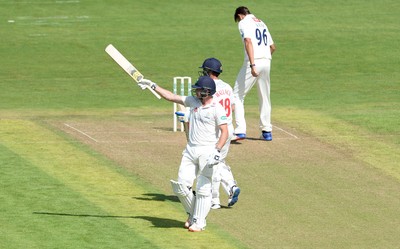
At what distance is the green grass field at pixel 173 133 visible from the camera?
16.0 m

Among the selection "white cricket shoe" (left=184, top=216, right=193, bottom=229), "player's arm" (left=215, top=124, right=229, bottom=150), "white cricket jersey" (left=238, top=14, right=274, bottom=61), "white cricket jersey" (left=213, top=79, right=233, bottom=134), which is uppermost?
"white cricket jersey" (left=238, top=14, right=274, bottom=61)

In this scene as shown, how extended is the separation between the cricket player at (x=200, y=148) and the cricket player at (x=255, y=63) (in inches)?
211

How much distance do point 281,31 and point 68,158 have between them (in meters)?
16.1

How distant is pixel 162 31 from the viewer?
34.9m

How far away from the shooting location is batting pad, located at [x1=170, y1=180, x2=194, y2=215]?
615 inches

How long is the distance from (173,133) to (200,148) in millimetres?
6566

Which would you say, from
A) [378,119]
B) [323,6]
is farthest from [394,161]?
[323,6]

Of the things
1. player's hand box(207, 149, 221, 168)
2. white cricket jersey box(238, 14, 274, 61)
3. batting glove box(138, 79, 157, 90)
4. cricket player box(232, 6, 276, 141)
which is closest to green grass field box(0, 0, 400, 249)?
cricket player box(232, 6, 276, 141)

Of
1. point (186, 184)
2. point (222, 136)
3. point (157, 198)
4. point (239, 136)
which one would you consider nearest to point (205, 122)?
point (222, 136)

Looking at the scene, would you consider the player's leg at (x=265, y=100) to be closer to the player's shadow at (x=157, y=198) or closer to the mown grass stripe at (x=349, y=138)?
the mown grass stripe at (x=349, y=138)

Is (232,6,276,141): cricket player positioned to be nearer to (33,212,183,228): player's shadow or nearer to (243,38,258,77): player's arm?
(243,38,258,77): player's arm

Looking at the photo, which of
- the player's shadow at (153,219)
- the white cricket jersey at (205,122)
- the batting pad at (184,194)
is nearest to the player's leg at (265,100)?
the player's shadow at (153,219)

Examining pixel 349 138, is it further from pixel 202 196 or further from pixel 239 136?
pixel 202 196

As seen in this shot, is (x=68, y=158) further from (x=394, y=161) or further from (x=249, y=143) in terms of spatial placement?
(x=394, y=161)
